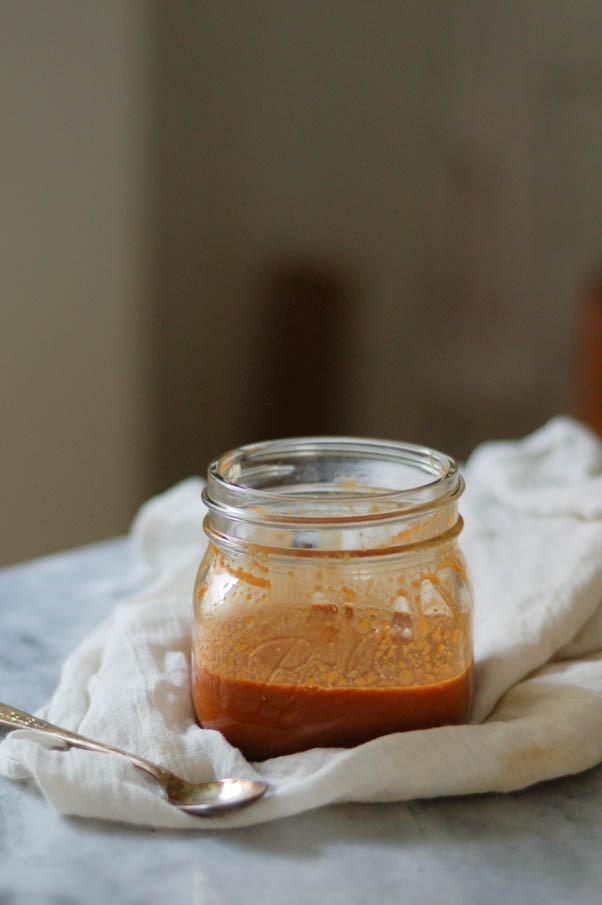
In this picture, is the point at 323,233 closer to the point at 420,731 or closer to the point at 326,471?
the point at 326,471

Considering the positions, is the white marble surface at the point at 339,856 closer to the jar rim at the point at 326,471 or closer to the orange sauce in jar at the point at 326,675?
the orange sauce in jar at the point at 326,675

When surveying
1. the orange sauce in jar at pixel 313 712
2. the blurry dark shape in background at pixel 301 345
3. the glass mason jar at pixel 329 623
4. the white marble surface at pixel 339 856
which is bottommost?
the blurry dark shape in background at pixel 301 345

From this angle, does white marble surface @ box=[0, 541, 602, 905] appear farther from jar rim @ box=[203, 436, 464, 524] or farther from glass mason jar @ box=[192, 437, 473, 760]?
jar rim @ box=[203, 436, 464, 524]

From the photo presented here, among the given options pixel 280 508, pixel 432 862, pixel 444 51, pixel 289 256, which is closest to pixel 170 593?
pixel 280 508

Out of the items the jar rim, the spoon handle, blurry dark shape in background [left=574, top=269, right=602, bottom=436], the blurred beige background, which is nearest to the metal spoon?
the spoon handle

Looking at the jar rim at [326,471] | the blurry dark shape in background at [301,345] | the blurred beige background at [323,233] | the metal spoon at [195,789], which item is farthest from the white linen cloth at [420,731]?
→ the blurry dark shape in background at [301,345]

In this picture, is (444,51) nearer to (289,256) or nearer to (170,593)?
(289,256)
